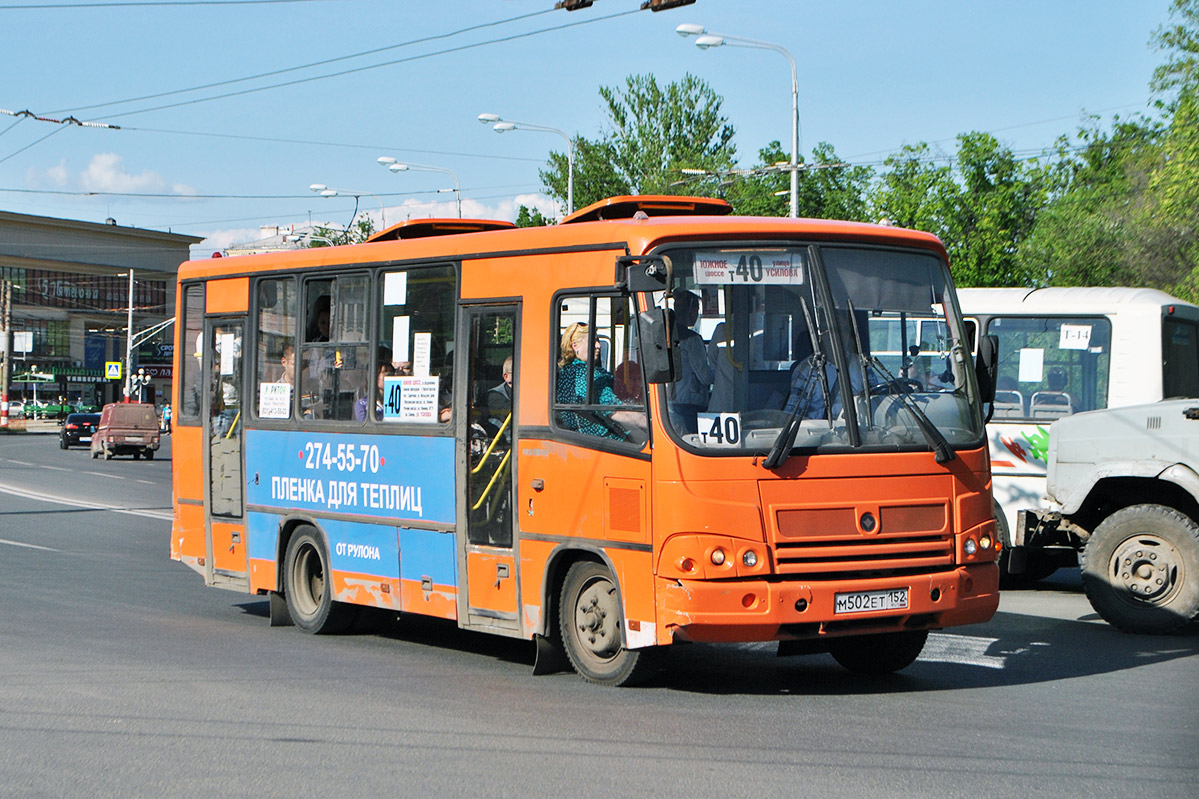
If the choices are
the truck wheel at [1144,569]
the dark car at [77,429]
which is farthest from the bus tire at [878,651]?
the dark car at [77,429]

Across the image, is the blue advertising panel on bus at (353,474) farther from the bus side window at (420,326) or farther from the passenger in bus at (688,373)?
the passenger in bus at (688,373)

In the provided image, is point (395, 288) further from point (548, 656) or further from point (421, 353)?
point (548, 656)

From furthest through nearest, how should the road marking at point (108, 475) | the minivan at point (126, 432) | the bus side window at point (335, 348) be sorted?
the minivan at point (126, 432) < the road marking at point (108, 475) < the bus side window at point (335, 348)

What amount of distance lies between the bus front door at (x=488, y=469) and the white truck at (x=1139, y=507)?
4688 millimetres

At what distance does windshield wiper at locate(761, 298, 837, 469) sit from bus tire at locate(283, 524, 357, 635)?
14.9 feet

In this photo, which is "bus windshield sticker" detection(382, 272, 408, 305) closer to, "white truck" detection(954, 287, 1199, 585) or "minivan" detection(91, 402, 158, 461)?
"white truck" detection(954, 287, 1199, 585)

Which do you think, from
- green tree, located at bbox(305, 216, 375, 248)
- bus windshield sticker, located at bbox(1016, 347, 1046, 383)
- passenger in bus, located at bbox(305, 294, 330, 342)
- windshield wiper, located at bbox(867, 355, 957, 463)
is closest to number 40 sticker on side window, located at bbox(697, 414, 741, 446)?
windshield wiper, located at bbox(867, 355, 957, 463)

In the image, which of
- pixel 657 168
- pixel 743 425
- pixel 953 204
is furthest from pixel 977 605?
pixel 657 168

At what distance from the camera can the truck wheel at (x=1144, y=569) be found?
11172 millimetres

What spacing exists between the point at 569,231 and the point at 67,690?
4.04 meters

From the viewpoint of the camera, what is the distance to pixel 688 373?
27.0ft

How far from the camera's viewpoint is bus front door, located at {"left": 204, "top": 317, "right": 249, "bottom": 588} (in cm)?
1230

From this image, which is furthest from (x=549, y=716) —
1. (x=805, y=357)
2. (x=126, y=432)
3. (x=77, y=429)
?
(x=77, y=429)

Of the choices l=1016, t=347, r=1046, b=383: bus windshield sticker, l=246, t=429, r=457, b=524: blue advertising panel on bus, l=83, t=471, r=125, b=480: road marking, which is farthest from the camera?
l=83, t=471, r=125, b=480: road marking
